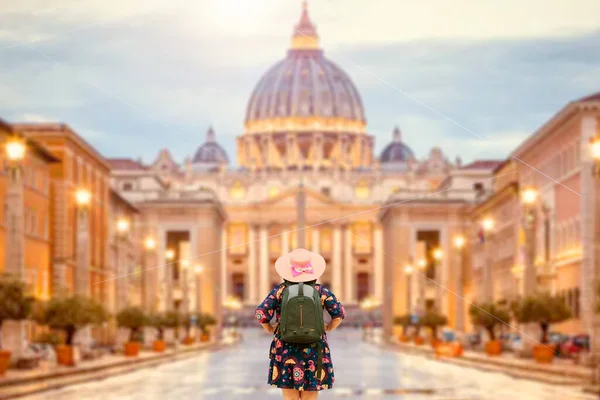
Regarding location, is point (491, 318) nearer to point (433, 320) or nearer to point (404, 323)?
point (433, 320)

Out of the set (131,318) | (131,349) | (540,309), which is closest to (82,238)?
(131,349)

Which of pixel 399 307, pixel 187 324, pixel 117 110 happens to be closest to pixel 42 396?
pixel 117 110

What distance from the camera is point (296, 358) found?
473 inches

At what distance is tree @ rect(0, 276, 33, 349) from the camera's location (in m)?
40.2

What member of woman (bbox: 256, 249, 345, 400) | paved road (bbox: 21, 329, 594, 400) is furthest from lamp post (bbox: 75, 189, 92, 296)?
woman (bbox: 256, 249, 345, 400)

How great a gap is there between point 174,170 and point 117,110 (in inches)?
2065

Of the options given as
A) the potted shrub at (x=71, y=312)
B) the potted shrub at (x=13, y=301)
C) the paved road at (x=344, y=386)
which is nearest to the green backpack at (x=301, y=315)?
the paved road at (x=344, y=386)

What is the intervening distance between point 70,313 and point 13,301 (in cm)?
733

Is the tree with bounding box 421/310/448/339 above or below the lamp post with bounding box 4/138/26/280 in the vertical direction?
below

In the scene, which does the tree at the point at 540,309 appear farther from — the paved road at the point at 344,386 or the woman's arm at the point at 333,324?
the woman's arm at the point at 333,324

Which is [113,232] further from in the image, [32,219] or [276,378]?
[276,378]

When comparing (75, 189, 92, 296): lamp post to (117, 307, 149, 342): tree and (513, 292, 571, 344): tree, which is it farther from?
(117, 307, 149, 342): tree

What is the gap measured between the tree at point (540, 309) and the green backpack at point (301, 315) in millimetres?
41121

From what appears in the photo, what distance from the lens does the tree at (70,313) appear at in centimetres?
Answer: 4816
